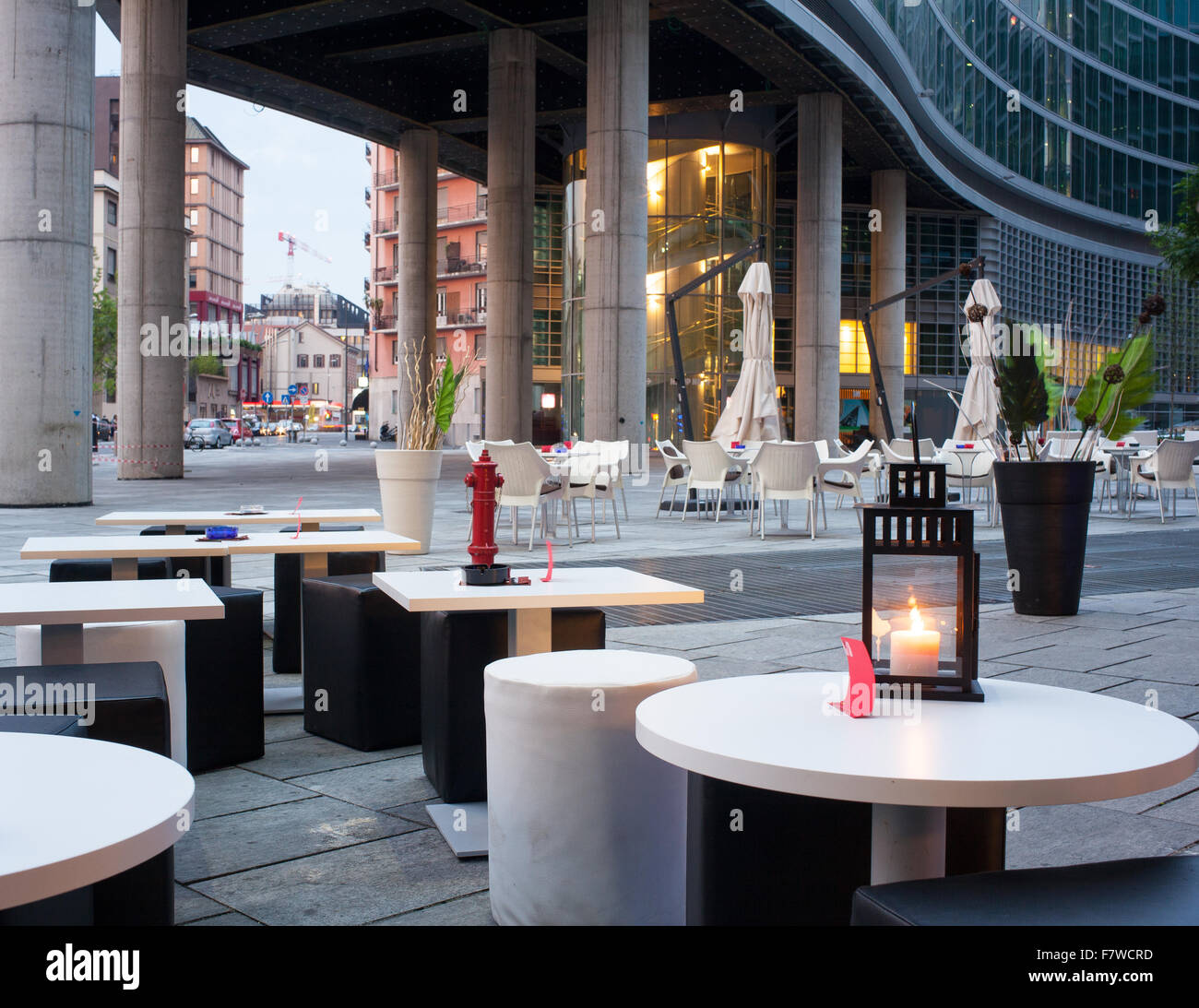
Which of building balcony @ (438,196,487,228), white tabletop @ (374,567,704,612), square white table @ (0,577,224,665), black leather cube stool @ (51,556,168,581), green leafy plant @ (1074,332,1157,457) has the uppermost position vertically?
building balcony @ (438,196,487,228)

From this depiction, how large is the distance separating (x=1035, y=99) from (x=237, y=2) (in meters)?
28.3

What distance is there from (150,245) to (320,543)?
1874 centimetres

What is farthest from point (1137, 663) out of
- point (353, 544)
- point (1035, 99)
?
point (1035, 99)

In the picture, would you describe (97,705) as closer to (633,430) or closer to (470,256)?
(633,430)

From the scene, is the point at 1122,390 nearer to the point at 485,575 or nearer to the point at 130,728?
the point at 485,575

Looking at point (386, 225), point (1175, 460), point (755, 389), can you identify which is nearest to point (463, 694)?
point (755, 389)

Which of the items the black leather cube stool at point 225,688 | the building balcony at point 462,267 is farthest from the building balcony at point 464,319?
the black leather cube stool at point 225,688

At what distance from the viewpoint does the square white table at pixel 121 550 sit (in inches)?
175

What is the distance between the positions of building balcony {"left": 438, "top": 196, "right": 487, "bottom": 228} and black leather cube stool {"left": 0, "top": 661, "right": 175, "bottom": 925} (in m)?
55.2

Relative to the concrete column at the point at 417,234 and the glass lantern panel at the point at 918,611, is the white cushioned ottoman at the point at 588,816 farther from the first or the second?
the concrete column at the point at 417,234

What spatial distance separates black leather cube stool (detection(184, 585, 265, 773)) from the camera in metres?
3.94

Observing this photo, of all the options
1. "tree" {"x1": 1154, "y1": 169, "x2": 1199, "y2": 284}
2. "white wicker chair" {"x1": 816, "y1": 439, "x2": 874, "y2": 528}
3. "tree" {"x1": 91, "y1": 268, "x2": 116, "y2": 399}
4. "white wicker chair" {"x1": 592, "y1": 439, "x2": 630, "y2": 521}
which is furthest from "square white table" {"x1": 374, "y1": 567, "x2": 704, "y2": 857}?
"tree" {"x1": 91, "y1": 268, "x2": 116, "y2": 399}

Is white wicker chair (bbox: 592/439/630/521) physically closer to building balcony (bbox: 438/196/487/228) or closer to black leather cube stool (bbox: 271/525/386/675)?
black leather cube stool (bbox: 271/525/386/675)
